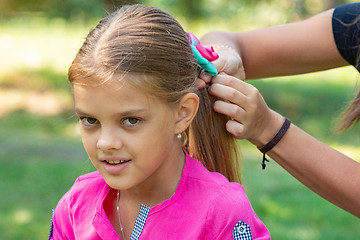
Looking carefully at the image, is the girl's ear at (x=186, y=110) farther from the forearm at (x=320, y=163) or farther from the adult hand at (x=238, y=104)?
the forearm at (x=320, y=163)

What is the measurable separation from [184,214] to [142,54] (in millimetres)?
558

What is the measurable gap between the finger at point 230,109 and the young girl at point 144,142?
1.6 inches

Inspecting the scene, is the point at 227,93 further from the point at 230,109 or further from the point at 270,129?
the point at 270,129

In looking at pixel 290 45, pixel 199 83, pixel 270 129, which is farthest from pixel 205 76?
pixel 290 45

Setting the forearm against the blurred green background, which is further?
the blurred green background

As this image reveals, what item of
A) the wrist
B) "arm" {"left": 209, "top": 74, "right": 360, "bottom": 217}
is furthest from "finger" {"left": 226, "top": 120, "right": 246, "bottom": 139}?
the wrist

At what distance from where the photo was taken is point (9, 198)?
561 centimetres

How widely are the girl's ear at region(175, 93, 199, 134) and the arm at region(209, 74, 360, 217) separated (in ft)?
0.55

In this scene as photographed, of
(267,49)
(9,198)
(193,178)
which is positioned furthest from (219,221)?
(9,198)

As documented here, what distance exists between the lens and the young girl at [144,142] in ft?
6.50

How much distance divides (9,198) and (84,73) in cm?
387

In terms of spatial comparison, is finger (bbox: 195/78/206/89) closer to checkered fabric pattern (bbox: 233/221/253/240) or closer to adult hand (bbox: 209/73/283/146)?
adult hand (bbox: 209/73/283/146)

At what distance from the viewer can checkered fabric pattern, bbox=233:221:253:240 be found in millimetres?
2039

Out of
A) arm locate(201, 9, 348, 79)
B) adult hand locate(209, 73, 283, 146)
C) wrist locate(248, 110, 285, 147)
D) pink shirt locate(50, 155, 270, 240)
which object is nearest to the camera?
pink shirt locate(50, 155, 270, 240)
